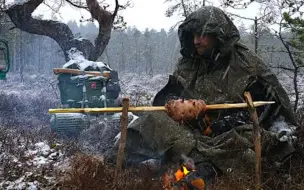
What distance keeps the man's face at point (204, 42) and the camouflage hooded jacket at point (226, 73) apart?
8 cm

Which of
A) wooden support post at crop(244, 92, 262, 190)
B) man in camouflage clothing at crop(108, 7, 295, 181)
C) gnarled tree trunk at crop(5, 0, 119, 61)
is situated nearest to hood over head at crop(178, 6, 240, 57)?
man in camouflage clothing at crop(108, 7, 295, 181)

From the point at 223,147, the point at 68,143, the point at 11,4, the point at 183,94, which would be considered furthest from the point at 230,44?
the point at 11,4

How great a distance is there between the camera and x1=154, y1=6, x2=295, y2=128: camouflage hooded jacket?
4.61 metres

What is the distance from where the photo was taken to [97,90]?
9.67 metres

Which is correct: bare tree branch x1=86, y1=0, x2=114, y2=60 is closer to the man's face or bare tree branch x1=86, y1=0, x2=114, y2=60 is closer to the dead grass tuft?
the man's face

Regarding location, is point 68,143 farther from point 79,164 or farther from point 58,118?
point 79,164

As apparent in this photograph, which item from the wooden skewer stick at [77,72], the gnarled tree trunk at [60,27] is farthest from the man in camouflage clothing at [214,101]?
the gnarled tree trunk at [60,27]

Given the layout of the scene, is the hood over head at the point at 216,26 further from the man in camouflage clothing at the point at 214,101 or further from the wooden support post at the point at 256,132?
the wooden support post at the point at 256,132

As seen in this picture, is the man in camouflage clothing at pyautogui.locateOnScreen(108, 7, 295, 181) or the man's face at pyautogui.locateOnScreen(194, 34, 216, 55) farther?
the man's face at pyautogui.locateOnScreen(194, 34, 216, 55)

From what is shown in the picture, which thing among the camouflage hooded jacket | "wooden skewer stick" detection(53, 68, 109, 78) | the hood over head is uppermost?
the hood over head

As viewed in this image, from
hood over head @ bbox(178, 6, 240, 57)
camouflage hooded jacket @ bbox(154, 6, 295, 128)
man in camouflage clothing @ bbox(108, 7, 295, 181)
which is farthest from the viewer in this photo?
hood over head @ bbox(178, 6, 240, 57)

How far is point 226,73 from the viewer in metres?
4.82

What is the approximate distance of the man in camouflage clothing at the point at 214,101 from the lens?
13.3ft

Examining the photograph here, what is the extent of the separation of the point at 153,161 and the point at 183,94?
3.99 ft
